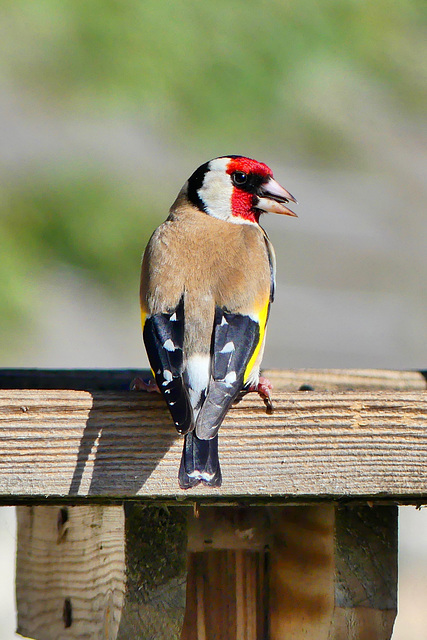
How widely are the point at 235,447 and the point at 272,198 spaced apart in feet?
4.03

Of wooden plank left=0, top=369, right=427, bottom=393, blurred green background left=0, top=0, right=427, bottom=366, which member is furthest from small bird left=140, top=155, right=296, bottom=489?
blurred green background left=0, top=0, right=427, bottom=366

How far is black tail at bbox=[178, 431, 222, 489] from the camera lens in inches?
63.1

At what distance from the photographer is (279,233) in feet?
13.3

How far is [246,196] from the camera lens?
2.86 meters

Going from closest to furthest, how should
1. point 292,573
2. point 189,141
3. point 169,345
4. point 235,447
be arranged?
point 235,447, point 169,345, point 292,573, point 189,141

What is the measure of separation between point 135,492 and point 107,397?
199mm

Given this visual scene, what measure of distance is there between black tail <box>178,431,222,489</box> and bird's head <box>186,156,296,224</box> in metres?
1.25

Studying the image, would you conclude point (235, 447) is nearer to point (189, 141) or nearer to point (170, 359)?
point (170, 359)

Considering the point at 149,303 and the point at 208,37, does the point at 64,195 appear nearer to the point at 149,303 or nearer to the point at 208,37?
the point at 208,37

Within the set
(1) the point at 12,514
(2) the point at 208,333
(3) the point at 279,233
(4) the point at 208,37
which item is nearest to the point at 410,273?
(3) the point at 279,233

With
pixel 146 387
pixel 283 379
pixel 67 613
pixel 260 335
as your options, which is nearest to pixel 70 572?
pixel 67 613

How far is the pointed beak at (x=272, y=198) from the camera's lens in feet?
9.21

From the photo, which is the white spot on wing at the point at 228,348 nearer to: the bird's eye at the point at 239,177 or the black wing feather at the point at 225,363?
the black wing feather at the point at 225,363

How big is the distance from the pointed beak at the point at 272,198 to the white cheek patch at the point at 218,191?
0.10 m
